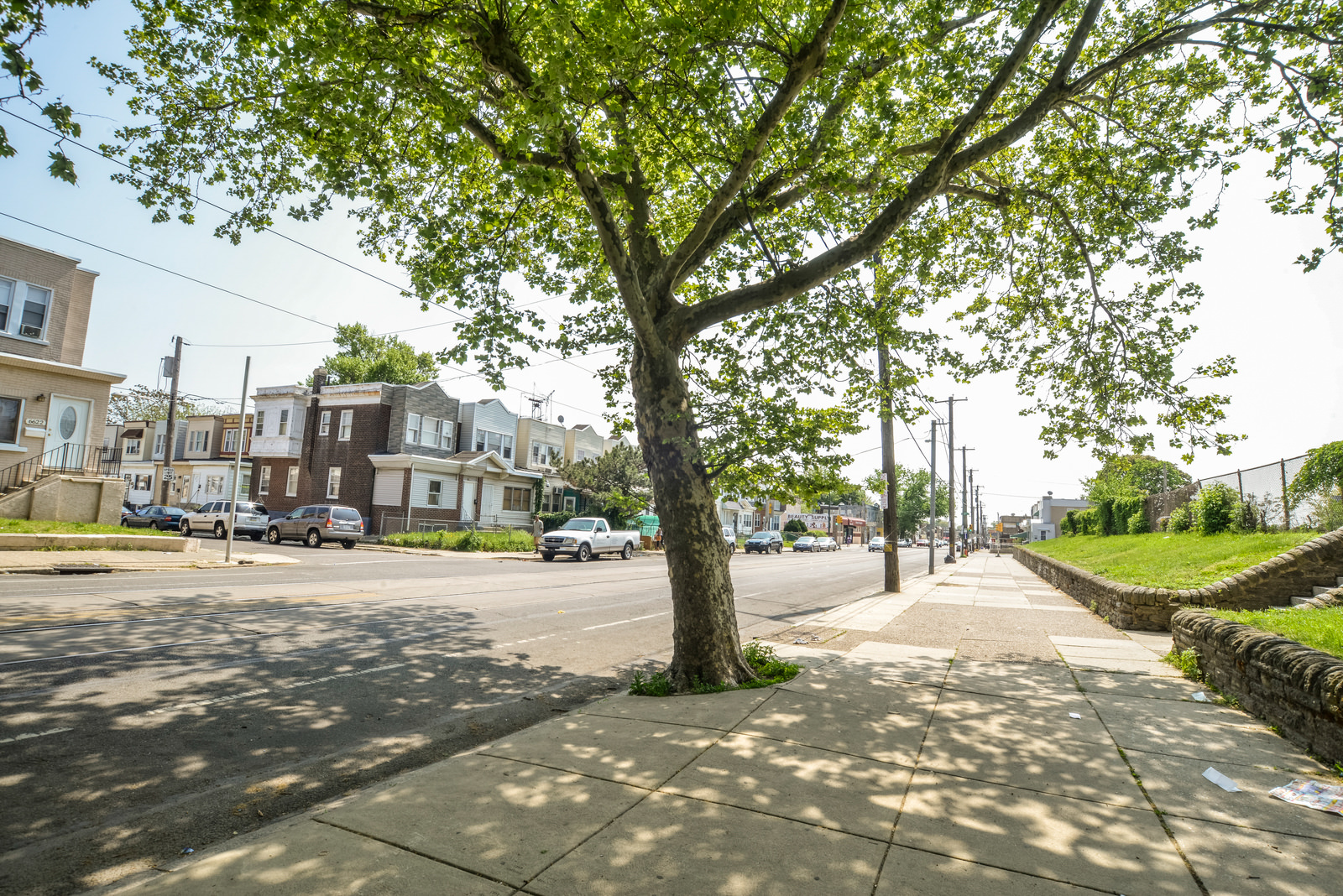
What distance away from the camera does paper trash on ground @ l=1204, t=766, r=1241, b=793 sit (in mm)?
4148

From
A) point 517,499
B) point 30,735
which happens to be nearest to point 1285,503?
point 30,735

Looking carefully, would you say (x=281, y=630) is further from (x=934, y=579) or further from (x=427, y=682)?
(x=934, y=579)

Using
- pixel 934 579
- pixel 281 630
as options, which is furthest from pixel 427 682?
pixel 934 579

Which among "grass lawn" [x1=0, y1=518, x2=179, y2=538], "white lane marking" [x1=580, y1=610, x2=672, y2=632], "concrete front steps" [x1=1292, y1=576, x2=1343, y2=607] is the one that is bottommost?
"white lane marking" [x1=580, y1=610, x2=672, y2=632]

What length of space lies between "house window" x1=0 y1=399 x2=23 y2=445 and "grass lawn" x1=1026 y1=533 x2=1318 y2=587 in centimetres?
3048

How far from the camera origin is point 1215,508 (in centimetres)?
1797

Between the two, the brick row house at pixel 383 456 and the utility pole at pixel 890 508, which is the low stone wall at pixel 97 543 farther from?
the utility pole at pixel 890 508

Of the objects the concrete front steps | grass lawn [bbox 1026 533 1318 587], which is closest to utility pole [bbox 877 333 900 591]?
grass lawn [bbox 1026 533 1318 587]

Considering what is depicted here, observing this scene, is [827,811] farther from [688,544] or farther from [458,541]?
[458,541]

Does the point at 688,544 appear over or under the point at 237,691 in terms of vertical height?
over

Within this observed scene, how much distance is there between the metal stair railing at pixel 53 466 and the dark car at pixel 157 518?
12.4 meters

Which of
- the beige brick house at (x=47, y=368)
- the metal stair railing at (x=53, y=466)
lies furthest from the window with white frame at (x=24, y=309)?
the metal stair railing at (x=53, y=466)

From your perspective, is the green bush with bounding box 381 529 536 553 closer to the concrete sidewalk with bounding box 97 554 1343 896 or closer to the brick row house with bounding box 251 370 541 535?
the brick row house with bounding box 251 370 541 535

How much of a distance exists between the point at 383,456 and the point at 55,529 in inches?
642
